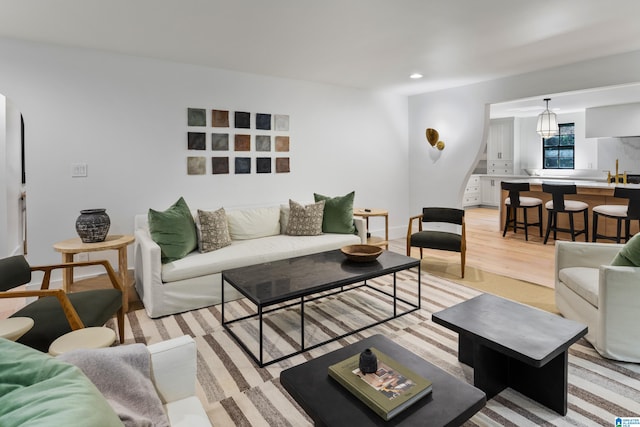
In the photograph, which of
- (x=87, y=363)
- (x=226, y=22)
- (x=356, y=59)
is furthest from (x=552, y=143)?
(x=87, y=363)

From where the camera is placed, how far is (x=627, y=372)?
2.22 metres

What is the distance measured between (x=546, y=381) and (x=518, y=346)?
1.14 feet

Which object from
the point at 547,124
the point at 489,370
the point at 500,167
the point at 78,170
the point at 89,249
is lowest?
the point at 489,370

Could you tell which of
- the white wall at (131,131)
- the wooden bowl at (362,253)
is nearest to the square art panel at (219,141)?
the white wall at (131,131)

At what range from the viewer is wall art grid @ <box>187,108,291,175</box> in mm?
4305

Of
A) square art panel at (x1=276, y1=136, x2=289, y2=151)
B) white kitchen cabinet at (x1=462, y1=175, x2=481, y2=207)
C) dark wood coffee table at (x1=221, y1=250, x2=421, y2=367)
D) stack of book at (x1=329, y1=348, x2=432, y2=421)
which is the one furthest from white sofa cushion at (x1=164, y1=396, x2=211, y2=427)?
white kitchen cabinet at (x1=462, y1=175, x2=481, y2=207)

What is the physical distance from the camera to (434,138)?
19.1ft

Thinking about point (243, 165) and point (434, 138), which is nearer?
point (243, 165)

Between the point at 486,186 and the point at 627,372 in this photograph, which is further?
the point at 486,186

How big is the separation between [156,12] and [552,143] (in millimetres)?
9046

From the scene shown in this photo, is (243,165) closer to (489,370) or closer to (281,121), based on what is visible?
(281,121)

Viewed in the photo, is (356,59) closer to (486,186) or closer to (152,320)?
(152,320)

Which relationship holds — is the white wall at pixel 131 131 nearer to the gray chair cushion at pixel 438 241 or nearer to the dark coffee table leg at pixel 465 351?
the gray chair cushion at pixel 438 241

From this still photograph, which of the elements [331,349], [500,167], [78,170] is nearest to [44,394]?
[331,349]
